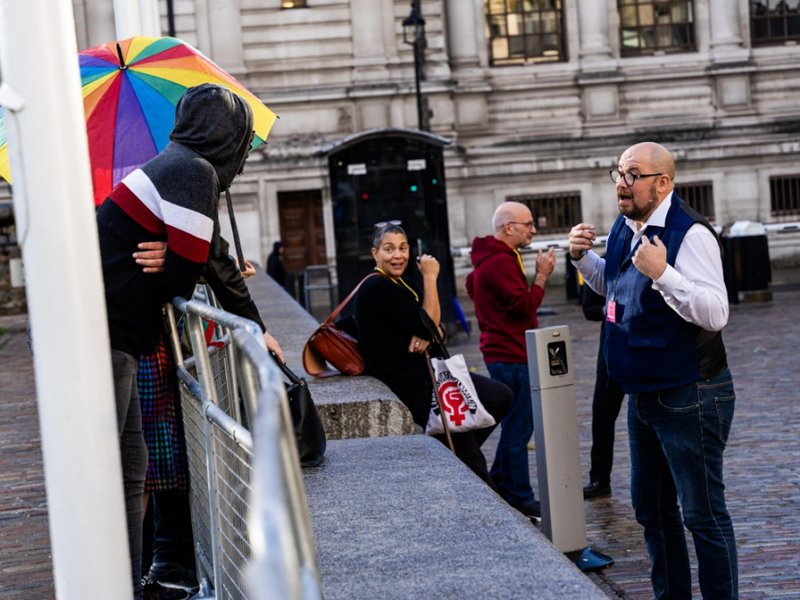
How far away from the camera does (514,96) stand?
3098cm

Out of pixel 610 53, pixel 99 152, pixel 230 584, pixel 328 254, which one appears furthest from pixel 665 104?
pixel 230 584

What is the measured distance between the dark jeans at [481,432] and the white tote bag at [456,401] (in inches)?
4.0

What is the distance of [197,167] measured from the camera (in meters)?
4.96

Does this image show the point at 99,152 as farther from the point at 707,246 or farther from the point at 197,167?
the point at 707,246

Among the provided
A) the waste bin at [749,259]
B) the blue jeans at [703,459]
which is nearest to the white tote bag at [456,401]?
the blue jeans at [703,459]

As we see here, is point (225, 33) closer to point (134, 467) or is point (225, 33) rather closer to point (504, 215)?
point (504, 215)

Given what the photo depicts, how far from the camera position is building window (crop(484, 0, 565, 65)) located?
31.5 meters

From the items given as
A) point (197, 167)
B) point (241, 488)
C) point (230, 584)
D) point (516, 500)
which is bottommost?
point (516, 500)

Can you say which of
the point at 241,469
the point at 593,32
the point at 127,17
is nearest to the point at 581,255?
the point at 241,469

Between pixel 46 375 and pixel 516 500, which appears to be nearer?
pixel 46 375

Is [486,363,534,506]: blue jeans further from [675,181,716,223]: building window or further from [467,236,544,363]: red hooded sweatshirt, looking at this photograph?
[675,181,716,223]: building window

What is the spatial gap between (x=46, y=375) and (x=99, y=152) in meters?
3.12

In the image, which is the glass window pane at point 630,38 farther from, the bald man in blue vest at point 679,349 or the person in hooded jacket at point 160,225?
the person in hooded jacket at point 160,225

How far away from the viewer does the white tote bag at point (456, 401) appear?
753 centimetres
